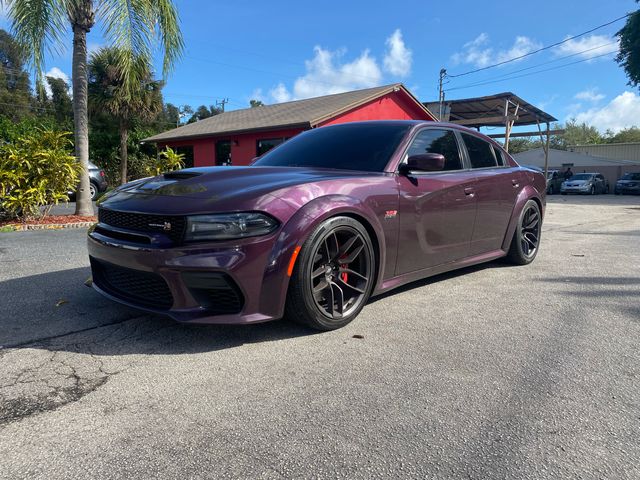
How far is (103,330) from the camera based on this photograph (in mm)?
3062

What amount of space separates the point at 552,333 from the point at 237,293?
217 cm

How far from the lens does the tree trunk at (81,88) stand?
9125 mm

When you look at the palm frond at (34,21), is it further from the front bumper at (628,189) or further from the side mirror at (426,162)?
the front bumper at (628,189)

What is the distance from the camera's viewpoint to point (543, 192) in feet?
18.4

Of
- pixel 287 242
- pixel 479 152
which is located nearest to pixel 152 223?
pixel 287 242

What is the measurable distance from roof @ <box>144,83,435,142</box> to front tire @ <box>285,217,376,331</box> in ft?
42.3

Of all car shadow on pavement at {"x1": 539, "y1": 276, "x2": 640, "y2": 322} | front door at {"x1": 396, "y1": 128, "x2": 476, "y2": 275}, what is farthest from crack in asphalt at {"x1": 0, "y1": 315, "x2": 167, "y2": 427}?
car shadow on pavement at {"x1": 539, "y1": 276, "x2": 640, "y2": 322}

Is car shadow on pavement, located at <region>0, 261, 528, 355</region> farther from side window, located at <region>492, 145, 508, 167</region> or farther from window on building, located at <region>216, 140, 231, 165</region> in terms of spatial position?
window on building, located at <region>216, 140, 231, 165</region>

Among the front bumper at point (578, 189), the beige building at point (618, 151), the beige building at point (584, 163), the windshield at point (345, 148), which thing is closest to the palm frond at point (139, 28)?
the windshield at point (345, 148)

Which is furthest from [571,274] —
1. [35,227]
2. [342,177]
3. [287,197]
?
[35,227]

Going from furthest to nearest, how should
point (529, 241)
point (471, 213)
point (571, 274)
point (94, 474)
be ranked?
point (529, 241) → point (571, 274) → point (471, 213) → point (94, 474)

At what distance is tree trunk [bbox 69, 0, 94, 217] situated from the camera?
9125mm

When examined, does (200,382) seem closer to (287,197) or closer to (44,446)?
(44,446)

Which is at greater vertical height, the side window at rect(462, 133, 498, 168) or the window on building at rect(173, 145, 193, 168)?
the window on building at rect(173, 145, 193, 168)
